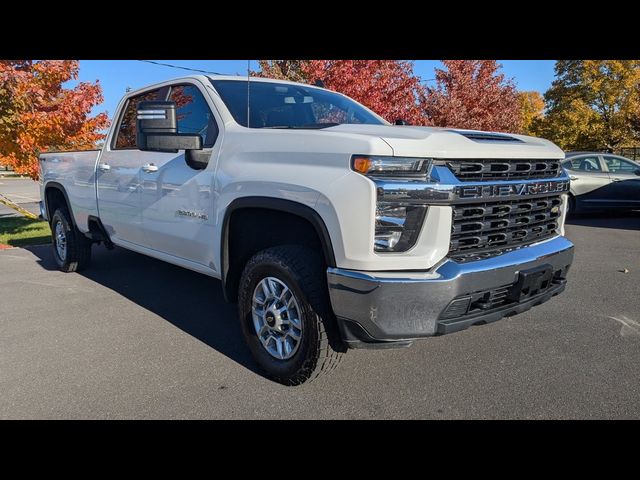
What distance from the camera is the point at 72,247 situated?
5.93m

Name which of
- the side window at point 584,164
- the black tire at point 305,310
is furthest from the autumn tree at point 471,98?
the black tire at point 305,310

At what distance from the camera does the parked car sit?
1038 centimetres

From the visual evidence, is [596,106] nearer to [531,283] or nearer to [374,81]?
[374,81]

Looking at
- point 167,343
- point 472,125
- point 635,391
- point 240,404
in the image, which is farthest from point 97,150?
point 472,125

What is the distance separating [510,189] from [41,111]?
340 inches

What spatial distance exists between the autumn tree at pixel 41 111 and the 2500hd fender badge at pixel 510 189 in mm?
7873

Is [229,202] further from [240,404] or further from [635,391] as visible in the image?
[635,391]

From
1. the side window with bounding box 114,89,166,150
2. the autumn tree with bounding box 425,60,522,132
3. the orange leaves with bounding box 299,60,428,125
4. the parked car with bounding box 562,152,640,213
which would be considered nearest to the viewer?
the side window with bounding box 114,89,166,150

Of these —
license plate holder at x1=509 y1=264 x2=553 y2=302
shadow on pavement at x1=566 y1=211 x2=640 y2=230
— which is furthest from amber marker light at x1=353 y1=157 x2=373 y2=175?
shadow on pavement at x1=566 y1=211 x2=640 y2=230

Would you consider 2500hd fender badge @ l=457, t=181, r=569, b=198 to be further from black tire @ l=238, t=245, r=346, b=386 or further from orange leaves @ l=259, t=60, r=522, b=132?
orange leaves @ l=259, t=60, r=522, b=132

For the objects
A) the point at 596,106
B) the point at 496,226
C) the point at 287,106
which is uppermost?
the point at 596,106

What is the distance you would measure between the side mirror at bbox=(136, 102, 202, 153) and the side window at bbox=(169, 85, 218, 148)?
0.19 metres

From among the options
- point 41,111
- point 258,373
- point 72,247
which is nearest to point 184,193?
point 258,373

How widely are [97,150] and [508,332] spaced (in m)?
4.55
